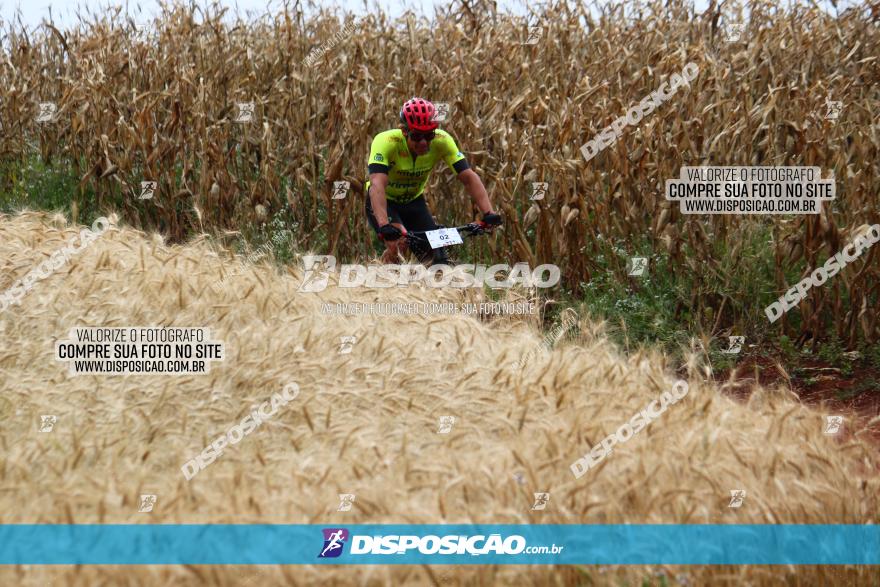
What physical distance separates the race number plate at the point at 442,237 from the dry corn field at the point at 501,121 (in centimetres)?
134

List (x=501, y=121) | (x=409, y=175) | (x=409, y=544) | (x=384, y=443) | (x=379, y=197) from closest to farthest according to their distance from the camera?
(x=409, y=544), (x=384, y=443), (x=379, y=197), (x=409, y=175), (x=501, y=121)

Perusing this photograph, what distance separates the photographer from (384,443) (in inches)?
207

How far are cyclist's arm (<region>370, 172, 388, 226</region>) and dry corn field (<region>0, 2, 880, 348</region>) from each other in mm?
1436

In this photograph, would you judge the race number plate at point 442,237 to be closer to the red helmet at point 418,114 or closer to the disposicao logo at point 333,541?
the red helmet at point 418,114

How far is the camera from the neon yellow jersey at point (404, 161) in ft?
27.6

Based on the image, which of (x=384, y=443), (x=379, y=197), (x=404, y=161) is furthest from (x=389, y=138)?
(x=384, y=443)

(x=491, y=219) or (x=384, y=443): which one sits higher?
(x=491, y=219)

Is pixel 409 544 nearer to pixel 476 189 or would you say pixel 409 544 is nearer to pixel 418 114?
pixel 418 114

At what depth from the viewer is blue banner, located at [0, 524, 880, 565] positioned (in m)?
4.30

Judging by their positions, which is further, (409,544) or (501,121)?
(501,121)

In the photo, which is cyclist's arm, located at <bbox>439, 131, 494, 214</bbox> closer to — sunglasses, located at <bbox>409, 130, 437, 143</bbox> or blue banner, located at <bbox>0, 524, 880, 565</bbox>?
sunglasses, located at <bbox>409, 130, 437, 143</bbox>

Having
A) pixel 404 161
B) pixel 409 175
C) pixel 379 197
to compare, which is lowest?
pixel 379 197

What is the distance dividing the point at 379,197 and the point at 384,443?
3371 mm

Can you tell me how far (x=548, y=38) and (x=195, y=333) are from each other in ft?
23.7
